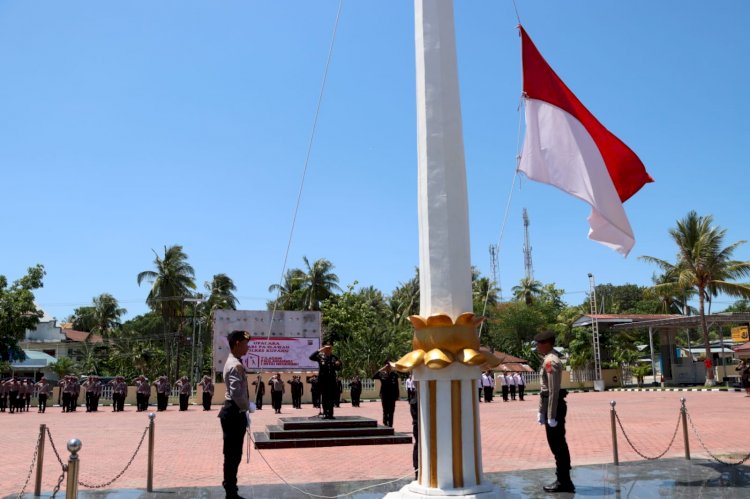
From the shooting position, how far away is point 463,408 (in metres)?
5.65

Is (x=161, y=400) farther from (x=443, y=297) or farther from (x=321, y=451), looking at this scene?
(x=443, y=297)

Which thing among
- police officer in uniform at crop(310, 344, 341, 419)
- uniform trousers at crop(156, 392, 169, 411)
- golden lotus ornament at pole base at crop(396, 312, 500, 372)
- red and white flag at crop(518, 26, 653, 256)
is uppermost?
red and white flag at crop(518, 26, 653, 256)

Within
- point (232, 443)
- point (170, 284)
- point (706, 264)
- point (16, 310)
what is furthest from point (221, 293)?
point (232, 443)

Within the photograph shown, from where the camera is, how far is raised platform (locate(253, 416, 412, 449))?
1258 cm

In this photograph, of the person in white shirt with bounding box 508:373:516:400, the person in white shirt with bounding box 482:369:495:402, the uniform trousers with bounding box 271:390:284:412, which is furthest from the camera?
the person in white shirt with bounding box 508:373:516:400

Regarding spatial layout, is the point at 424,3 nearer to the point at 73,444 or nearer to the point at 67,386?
the point at 73,444

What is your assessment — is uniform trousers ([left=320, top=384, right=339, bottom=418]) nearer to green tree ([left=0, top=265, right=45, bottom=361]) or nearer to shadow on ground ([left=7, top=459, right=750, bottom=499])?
shadow on ground ([left=7, top=459, right=750, bottom=499])

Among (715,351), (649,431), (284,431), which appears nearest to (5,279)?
(284,431)

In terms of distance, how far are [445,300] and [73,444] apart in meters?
3.53

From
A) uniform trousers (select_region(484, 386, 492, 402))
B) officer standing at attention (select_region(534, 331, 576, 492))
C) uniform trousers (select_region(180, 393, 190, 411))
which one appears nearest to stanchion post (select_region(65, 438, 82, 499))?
officer standing at attention (select_region(534, 331, 576, 492))

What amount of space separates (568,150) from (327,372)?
26.5ft

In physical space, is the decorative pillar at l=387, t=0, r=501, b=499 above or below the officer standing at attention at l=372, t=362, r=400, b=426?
above

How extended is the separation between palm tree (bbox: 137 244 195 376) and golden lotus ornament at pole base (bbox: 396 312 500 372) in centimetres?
4377

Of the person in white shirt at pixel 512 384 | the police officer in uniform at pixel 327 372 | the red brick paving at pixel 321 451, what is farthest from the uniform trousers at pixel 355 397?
the police officer in uniform at pixel 327 372
